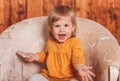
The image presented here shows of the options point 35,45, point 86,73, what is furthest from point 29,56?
point 86,73

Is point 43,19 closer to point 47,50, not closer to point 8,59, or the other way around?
point 47,50

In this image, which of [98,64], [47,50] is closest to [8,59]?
[47,50]

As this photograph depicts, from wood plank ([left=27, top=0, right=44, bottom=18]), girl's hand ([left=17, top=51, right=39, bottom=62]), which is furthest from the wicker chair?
wood plank ([left=27, top=0, right=44, bottom=18])

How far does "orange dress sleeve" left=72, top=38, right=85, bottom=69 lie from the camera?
1597mm

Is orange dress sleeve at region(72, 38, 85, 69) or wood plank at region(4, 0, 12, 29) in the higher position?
wood plank at region(4, 0, 12, 29)

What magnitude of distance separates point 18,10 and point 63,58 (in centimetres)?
58

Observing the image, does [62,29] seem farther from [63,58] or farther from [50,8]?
[50,8]

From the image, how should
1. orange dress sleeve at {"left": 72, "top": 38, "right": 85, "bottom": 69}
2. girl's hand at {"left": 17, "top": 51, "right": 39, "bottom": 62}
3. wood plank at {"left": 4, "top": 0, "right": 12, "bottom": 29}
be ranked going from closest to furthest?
orange dress sleeve at {"left": 72, "top": 38, "right": 85, "bottom": 69}
girl's hand at {"left": 17, "top": 51, "right": 39, "bottom": 62}
wood plank at {"left": 4, "top": 0, "right": 12, "bottom": 29}

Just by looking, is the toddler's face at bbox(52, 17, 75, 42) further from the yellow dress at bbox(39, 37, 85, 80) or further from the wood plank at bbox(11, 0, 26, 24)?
the wood plank at bbox(11, 0, 26, 24)

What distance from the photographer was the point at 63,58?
169 centimetres

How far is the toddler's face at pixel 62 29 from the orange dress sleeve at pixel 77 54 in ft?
0.19

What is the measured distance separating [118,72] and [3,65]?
0.61 meters

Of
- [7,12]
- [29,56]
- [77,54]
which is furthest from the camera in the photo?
[7,12]

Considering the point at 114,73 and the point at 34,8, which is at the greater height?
the point at 34,8
